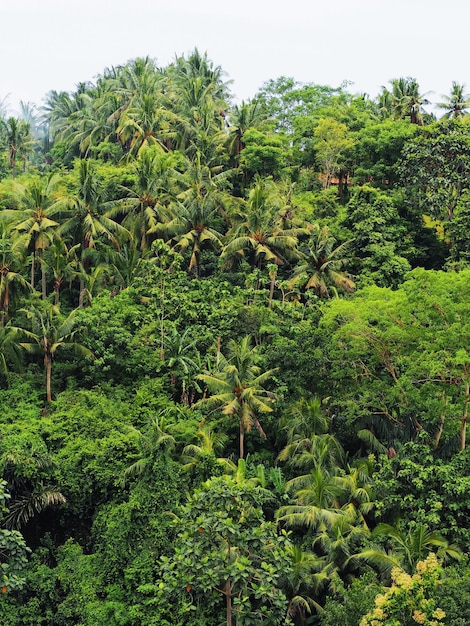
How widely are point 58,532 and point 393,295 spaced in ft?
43.4

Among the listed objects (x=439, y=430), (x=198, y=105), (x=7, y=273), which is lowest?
(x=439, y=430)

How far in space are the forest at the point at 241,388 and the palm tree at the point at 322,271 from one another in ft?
0.41

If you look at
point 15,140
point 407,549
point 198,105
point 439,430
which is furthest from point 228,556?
point 15,140

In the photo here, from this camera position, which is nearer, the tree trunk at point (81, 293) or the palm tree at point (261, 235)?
the tree trunk at point (81, 293)

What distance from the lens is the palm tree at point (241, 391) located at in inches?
920

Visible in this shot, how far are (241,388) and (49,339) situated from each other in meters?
7.49

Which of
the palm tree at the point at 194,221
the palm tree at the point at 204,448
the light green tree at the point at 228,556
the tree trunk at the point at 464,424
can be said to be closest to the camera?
the light green tree at the point at 228,556

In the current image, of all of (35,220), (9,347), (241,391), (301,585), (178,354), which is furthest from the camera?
Result: (35,220)

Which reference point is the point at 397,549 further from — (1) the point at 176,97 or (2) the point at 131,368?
(1) the point at 176,97

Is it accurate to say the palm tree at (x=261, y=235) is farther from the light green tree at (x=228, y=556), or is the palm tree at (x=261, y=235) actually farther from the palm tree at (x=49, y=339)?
the light green tree at (x=228, y=556)

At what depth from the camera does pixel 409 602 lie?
1338cm

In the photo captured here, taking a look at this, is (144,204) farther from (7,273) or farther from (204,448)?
(204,448)

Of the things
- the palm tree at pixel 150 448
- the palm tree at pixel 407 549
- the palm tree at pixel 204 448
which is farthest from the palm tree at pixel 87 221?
the palm tree at pixel 407 549

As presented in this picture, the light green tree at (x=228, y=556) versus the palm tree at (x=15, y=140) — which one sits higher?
the palm tree at (x=15, y=140)
